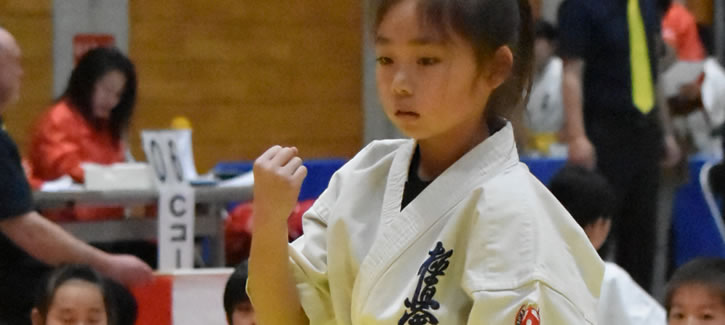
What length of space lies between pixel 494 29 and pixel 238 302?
2.33 metres

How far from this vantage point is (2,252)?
4.24 meters

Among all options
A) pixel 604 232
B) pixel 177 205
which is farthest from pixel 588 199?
pixel 177 205

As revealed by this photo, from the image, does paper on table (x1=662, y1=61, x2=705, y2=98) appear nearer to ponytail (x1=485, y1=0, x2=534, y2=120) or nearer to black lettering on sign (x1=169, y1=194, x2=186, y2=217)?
black lettering on sign (x1=169, y1=194, x2=186, y2=217)

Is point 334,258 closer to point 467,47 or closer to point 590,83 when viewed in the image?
point 467,47

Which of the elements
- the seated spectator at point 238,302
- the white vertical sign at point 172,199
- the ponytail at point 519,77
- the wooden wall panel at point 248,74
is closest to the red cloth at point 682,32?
the wooden wall panel at point 248,74

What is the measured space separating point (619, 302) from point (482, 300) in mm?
2618

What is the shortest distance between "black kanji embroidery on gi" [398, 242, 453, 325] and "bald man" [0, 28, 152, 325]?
266 cm

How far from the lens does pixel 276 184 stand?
1.75m

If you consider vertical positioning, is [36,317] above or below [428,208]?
below

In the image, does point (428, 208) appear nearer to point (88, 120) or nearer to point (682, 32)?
point (88, 120)

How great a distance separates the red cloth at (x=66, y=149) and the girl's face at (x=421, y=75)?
14.0ft

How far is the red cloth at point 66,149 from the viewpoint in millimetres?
5820

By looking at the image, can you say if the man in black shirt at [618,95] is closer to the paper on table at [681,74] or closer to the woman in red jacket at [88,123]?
the woman in red jacket at [88,123]

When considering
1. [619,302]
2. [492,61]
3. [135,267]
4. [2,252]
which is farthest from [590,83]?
[492,61]
